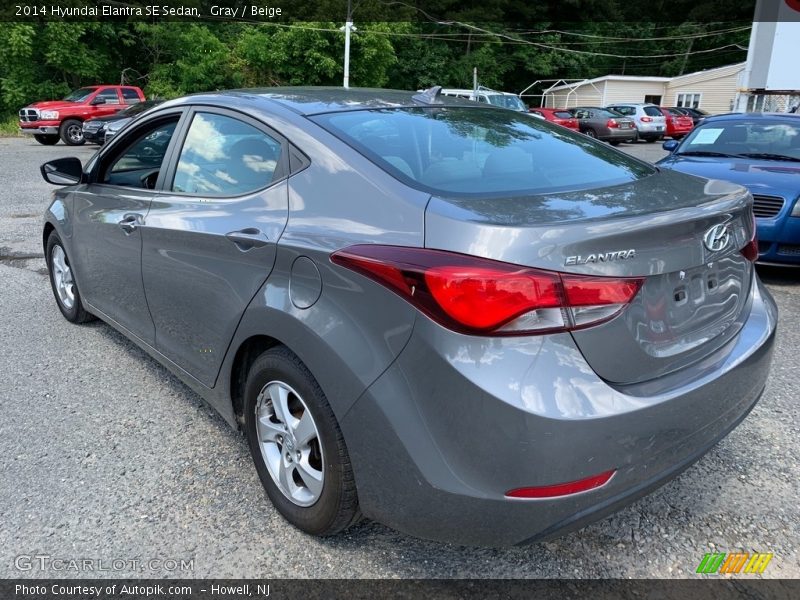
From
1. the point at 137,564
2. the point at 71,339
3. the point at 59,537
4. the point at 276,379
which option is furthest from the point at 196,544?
the point at 71,339

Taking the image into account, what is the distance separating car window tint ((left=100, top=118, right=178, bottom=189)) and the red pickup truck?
1937 centimetres

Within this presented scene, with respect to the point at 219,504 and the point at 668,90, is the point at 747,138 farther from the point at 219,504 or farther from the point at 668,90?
the point at 668,90

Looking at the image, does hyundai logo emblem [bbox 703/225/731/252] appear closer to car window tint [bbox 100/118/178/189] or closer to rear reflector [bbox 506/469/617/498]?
rear reflector [bbox 506/469/617/498]

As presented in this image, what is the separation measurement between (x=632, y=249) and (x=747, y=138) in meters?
6.07

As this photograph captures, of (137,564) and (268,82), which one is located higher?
(268,82)

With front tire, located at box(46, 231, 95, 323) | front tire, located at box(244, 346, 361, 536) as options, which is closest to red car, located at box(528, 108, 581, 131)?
front tire, located at box(46, 231, 95, 323)

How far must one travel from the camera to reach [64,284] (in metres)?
4.60

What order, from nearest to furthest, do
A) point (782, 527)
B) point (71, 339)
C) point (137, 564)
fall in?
point (137, 564) → point (782, 527) → point (71, 339)

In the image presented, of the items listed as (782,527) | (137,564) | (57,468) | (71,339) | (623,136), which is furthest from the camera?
(623,136)

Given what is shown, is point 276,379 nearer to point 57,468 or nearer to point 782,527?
point 57,468

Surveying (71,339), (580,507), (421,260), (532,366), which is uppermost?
(421,260)

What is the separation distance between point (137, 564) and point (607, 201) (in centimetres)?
207

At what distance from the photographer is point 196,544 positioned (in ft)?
7.86

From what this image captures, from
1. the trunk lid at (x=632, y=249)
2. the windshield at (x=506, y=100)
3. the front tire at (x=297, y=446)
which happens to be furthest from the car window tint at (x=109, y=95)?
the trunk lid at (x=632, y=249)
